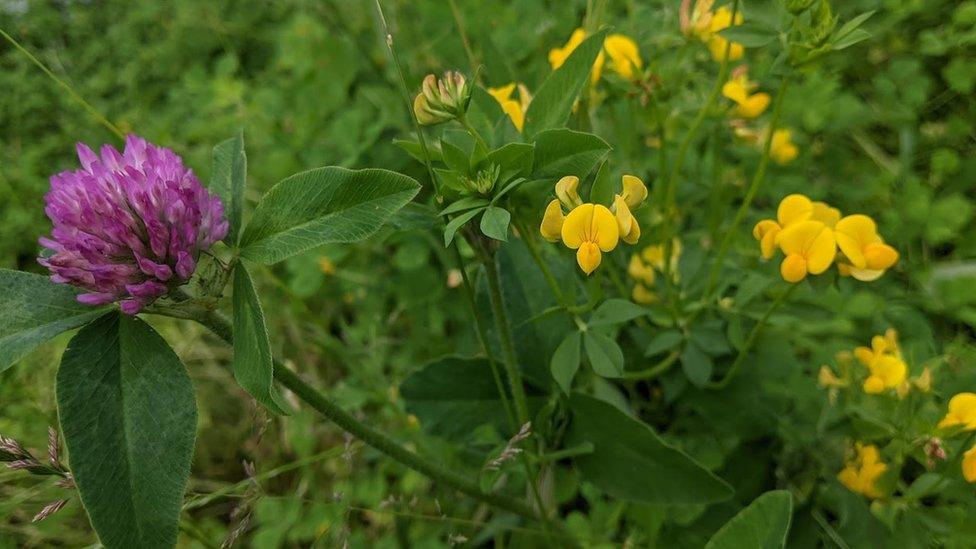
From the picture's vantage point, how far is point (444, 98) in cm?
89

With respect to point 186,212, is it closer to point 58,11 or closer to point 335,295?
point 335,295

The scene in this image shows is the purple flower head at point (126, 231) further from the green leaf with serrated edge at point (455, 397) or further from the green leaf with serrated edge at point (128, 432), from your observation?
the green leaf with serrated edge at point (455, 397)

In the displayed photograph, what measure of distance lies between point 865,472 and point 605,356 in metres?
0.47

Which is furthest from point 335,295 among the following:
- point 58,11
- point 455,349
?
point 58,11

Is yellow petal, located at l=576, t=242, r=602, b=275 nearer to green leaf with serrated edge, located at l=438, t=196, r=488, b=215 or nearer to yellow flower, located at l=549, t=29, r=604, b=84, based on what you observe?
green leaf with serrated edge, located at l=438, t=196, r=488, b=215

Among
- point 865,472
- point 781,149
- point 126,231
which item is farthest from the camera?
point 781,149

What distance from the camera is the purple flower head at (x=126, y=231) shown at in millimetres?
797

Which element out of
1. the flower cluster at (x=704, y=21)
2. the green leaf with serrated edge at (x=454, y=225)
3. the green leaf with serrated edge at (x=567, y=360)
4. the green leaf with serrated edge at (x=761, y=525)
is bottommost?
the green leaf with serrated edge at (x=761, y=525)

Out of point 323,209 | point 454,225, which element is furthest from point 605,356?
point 323,209

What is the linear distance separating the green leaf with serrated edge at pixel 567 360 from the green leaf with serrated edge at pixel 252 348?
1.21 ft

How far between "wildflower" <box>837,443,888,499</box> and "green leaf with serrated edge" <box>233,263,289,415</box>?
0.85m

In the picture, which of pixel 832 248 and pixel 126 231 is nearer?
Result: pixel 126 231

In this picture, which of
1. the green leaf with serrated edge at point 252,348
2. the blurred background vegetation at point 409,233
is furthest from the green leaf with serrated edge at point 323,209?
the blurred background vegetation at point 409,233

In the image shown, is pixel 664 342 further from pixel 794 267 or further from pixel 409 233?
pixel 409 233
